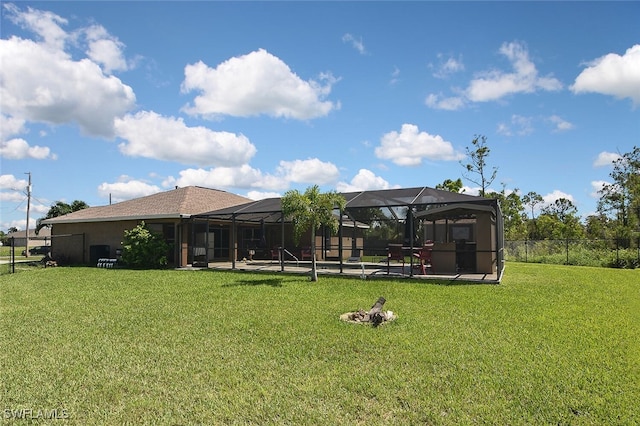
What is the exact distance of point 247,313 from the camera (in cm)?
745

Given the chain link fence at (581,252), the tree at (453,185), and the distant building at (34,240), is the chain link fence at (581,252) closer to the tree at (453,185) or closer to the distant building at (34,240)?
the tree at (453,185)

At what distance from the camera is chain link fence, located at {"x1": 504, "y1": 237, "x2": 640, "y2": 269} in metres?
18.9

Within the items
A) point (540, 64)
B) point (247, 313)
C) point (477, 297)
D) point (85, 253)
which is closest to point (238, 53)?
point (247, 313)

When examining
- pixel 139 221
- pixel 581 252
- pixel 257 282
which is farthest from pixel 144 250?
pixel 581 252

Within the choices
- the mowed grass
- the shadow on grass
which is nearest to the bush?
the shadow on grass

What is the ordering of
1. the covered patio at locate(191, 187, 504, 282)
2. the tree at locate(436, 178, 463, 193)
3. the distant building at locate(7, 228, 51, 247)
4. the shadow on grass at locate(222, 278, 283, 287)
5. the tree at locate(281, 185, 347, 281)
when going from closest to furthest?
1. the shadow on grass at locate(222, 278, 283, 287)
2. the tree at locate(281, 185, 347, 281)
3. the covered patio at locate(191, 187, 504, 282)
4. the distant building at locate(7, 228, 51, 247)
5. the tree at locate(436, 178, 463, 193)

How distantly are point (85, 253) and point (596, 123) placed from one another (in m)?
25.6

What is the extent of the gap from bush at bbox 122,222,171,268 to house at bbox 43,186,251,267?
0.65m

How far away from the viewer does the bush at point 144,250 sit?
1683cm

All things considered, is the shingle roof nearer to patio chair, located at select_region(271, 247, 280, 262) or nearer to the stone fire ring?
patio chair, located at select_region(271, 247, 280, 262)

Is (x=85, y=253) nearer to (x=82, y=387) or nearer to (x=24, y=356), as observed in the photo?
(x=24, y=356)

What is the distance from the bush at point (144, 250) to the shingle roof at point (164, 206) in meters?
1.02

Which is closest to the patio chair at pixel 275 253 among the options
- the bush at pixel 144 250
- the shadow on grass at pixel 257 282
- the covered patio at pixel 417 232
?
the covered patio at pixel 417 232

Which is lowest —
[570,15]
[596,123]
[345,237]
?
[345,237]
